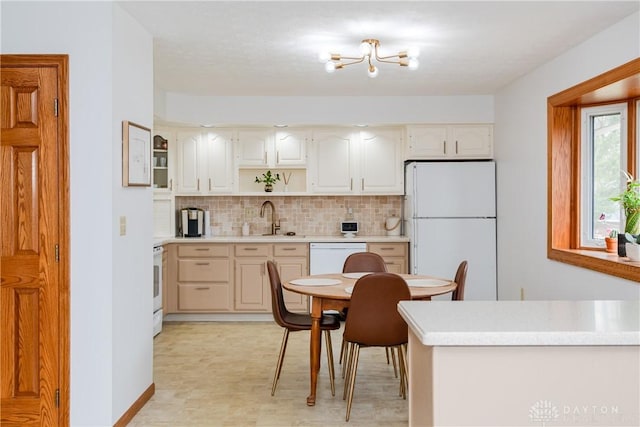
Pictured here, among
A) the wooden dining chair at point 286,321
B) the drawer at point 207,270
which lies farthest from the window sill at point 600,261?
the drawer at point 207,270

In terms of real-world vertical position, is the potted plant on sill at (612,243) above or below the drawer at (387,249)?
above

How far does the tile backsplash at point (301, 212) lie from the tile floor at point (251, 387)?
1.58 m

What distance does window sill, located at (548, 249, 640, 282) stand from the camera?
3182 millimetres

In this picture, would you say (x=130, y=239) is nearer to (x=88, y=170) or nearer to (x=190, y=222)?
(x=88, y=170)

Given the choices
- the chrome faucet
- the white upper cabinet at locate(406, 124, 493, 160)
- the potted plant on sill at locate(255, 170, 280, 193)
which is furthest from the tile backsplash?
the white upper cabinet at locate(406, 124, 493, 160)

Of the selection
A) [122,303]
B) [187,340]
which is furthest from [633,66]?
Result: [187,340]

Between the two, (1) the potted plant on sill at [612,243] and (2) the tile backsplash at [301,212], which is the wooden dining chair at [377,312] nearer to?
(1) the potted plant on sill at [612,243]

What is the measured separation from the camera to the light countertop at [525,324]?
1.44 metres

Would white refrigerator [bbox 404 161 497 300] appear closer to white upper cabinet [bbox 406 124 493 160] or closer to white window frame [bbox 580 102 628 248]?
white upper cabinet [bbox 406 124 493 160]

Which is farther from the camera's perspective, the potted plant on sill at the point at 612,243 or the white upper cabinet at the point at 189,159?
the white upper cabinet at the point at 189,159

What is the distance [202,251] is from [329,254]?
140 centimetres

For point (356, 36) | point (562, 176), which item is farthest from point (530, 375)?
point (562, 176)

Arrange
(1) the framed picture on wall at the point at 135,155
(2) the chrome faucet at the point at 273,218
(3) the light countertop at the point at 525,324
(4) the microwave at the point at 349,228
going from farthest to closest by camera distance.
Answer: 1. (2) the chrome faucet at the point at 273,218
2. (4) the microwave at the point at 349,228
3. (1) the framed picture on wall at the point at 135,155
4. (3) the light countertop at the point at 525,324

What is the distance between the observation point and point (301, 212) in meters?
6.43
